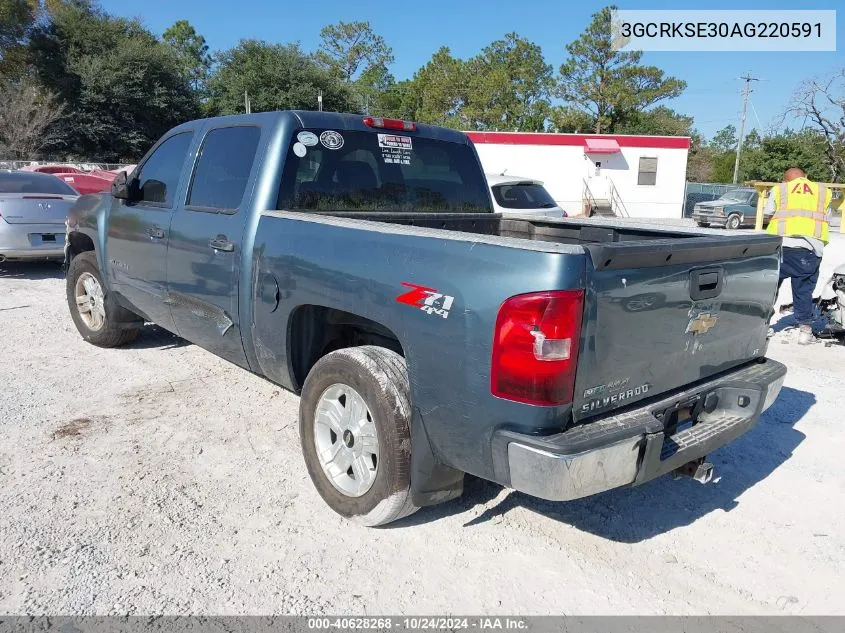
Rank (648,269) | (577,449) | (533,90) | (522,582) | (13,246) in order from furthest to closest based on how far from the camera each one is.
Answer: (533,90) → (13,246) → (522,582) → (648,269) → (577,449)

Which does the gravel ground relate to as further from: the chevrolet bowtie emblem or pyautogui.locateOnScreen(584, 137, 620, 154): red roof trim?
pyautogui.locateOnScreen(584, 137, 620, 154): red roof trim

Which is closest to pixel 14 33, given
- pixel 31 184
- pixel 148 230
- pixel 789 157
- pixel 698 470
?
pixel 31 184

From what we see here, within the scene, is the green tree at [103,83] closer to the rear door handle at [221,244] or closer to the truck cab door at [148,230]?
the truck cab door at [148,230]

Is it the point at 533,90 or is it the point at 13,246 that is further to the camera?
the point at 533,90

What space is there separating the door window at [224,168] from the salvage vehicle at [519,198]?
628cm

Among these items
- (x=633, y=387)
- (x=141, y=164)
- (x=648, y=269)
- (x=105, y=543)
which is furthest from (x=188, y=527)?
(x=141, y=164)

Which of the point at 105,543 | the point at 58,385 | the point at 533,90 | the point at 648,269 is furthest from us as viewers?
the point at 533,90

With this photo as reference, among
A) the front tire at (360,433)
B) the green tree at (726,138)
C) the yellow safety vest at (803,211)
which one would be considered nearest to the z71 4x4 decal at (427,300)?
the front tire at (360,433)

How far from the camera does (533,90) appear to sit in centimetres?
5622

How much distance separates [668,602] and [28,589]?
267 centimetres

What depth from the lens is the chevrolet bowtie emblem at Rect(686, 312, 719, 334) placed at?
9.42 feet

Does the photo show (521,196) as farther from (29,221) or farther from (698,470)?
(698,470)

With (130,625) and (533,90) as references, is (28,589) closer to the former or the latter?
(130,625)

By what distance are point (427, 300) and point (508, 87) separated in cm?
5350
